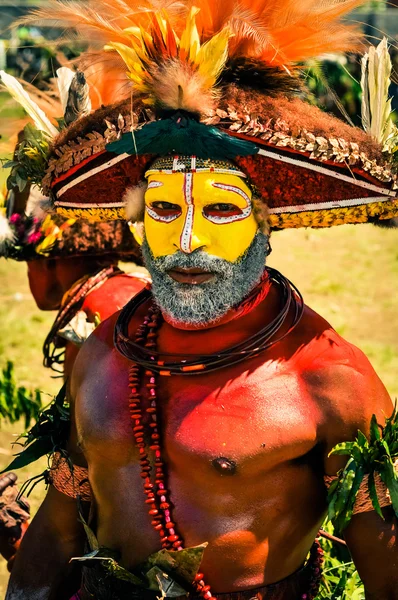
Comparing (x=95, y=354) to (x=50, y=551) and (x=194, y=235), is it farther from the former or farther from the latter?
(x=50, y=551)

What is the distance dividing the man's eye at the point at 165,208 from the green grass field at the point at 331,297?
11.2ft

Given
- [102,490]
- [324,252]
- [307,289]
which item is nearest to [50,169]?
[102,490]

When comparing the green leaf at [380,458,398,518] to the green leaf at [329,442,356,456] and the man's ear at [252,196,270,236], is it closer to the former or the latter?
the green leaf at [329,442,356,456]

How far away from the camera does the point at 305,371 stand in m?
2.78

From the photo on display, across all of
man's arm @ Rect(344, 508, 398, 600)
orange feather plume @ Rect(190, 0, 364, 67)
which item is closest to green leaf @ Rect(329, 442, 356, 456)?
man's arm @ Rect(344, 508, 398, 600)

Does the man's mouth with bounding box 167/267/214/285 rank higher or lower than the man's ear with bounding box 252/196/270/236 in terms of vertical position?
lower

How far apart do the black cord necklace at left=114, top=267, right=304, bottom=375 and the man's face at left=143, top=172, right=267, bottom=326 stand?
0.41ft

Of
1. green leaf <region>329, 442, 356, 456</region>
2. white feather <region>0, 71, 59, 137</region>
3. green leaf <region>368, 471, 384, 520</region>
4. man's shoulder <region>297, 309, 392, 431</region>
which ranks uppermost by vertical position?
white feather <region>0, 71, 59, 137</region>

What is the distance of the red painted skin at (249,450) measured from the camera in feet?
8.87

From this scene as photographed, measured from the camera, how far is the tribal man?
8.84 feet

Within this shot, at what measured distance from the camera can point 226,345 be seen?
9.52 ft

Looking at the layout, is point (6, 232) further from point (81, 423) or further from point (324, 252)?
point (324, 252)

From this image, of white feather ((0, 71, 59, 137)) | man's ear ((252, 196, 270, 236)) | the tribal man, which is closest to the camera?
the tribal man

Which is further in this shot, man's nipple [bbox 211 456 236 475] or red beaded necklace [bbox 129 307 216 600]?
red beaded necklace [bbox 129 307 216 600]
